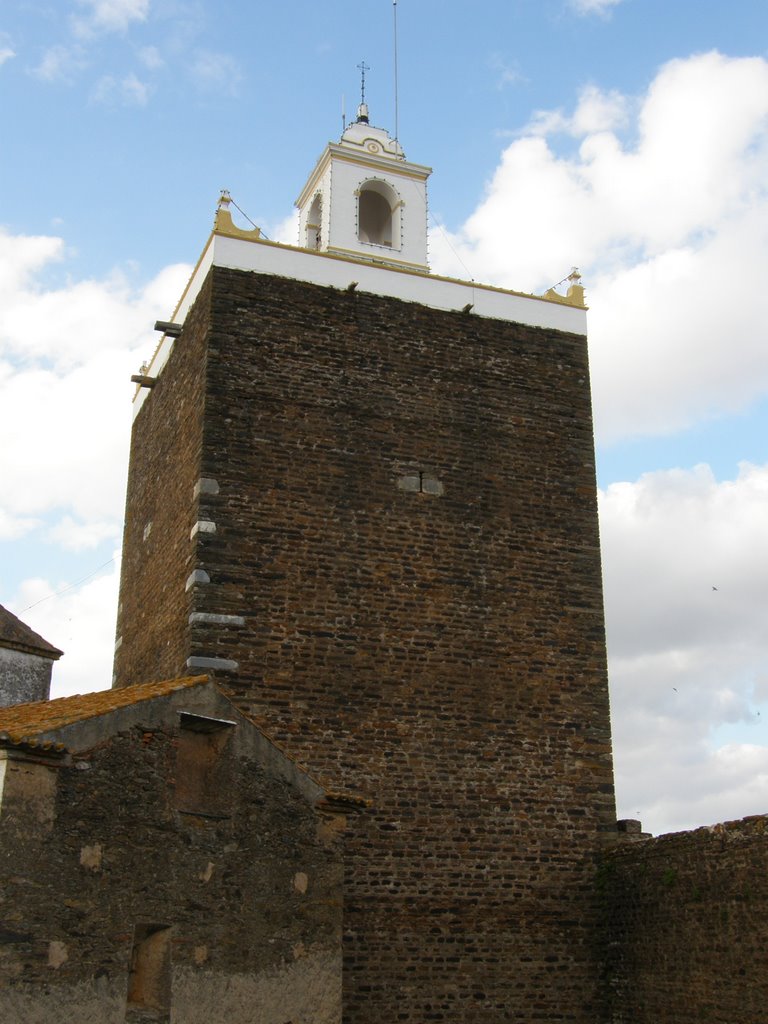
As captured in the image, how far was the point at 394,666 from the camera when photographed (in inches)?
550

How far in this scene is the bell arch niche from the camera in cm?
1803

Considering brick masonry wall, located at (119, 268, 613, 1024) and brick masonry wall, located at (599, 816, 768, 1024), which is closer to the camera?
brick masonry wall, located at (599, 816, 768, 1024)

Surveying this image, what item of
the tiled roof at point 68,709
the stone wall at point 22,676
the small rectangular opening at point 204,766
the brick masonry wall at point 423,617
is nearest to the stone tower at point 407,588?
the brick masonry wall at point 423,617

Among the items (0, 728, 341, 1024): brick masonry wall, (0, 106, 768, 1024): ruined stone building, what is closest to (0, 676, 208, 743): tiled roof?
(0, 106, 768, 1024): ruined stone building

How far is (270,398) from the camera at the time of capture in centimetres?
1461

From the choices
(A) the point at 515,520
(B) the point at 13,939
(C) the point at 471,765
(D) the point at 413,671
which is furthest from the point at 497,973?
(B) the point at 13,939

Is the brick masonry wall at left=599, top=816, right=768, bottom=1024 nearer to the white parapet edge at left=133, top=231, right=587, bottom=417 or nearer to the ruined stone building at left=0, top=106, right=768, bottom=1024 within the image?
the ruined stone building at left=0, top=106, right=768, bottom=1024

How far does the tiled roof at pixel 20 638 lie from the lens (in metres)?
17.8

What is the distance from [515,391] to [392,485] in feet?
8.04

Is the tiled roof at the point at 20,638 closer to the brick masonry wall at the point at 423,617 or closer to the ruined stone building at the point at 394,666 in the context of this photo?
the ruined stone building at the point at 394,666

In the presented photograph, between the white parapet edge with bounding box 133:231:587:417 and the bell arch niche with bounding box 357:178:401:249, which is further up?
the bell arch niche with bounding box 357:178:401:249

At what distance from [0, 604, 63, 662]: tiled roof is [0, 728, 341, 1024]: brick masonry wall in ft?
29.8

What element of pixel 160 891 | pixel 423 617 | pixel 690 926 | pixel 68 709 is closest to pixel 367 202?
pixel 423 617

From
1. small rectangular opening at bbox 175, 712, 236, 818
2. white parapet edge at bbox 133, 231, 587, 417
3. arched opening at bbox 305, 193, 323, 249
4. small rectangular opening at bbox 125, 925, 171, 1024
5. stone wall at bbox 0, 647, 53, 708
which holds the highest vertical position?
arched opening at bbox 305, 193, 323, 249
